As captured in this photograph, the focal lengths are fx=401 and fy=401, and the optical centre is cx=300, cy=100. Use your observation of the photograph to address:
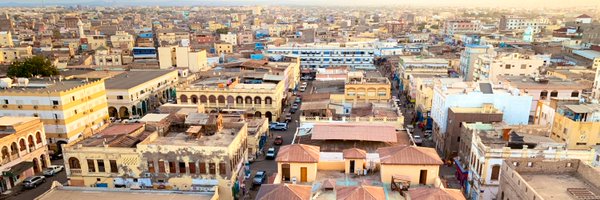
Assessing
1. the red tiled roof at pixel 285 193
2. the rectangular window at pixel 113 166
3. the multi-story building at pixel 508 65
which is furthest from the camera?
the multi-story building at pixel 508 65

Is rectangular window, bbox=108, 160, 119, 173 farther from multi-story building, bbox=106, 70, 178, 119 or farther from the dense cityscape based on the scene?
multi-story building, bbox=106, 70, 178, 119

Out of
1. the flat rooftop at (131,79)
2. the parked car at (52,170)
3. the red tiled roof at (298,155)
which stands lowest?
the parked car at (52,170)

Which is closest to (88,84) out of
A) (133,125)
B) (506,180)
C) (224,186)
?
(133,125)

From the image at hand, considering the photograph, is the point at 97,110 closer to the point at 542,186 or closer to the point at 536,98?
the point at 542,186

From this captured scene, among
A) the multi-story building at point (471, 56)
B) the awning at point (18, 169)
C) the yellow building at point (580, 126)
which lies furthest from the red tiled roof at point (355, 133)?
the multi-story building at point (471, 56)

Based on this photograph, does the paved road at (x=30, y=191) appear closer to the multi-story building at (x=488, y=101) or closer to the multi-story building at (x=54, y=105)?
the multi-story building at (x=54, y=105)

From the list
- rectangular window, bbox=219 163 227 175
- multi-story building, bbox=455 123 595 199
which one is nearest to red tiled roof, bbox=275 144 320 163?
rectangular window, bbox=219 163 227 175

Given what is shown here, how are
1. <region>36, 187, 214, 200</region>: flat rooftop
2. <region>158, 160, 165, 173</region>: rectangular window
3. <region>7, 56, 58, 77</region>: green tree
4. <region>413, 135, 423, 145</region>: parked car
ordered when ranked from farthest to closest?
<region>7, 56, 58, 77</region>: green tree
<region>413, 135, 423, 145</region>: parked car
<region>158, 160, 165, 173</region>: rectangular window
<region>36, 187, 214, 200</region>: flat rooftop
